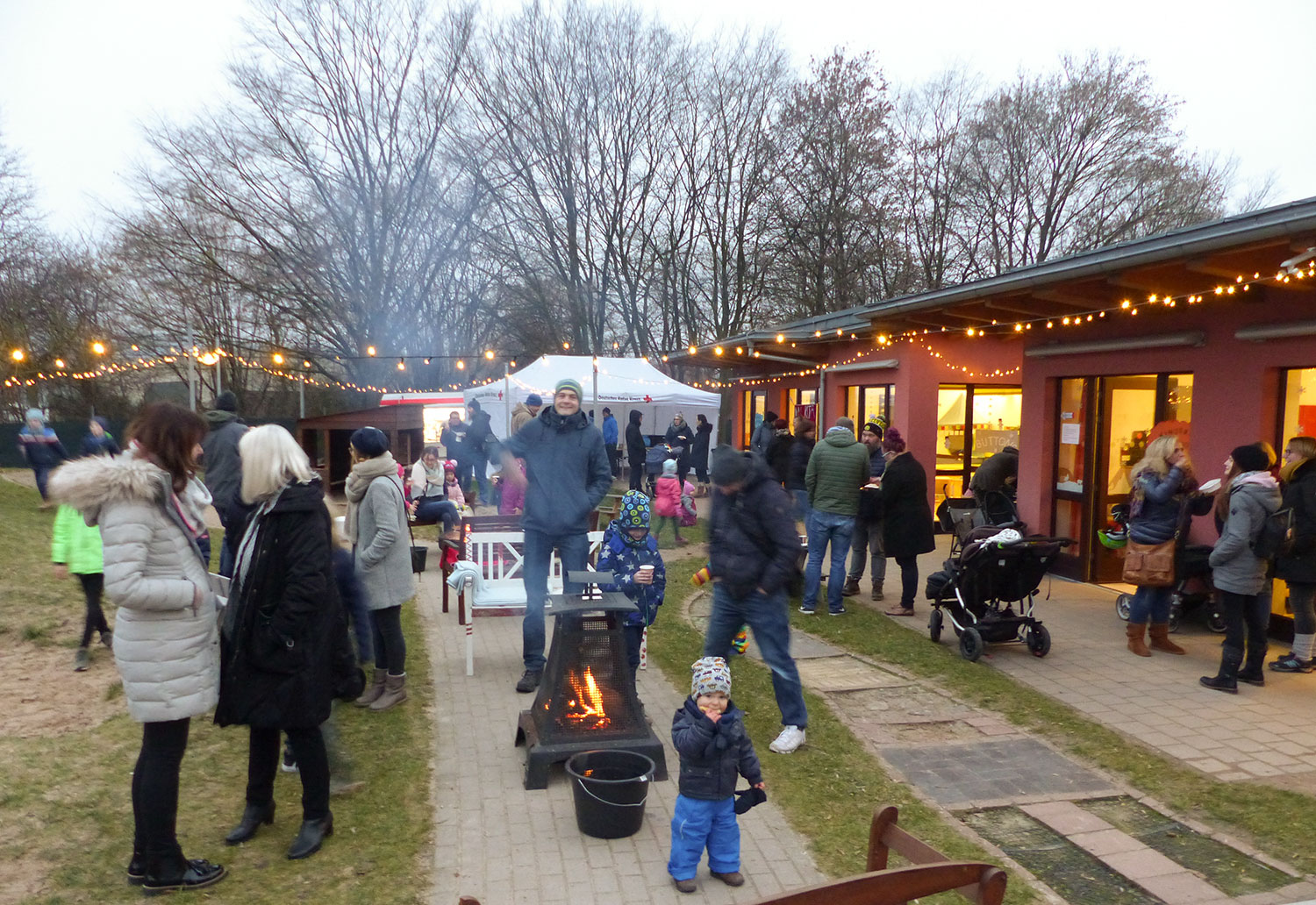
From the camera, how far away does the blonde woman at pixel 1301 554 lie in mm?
5742

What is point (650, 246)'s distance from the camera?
94.4ft

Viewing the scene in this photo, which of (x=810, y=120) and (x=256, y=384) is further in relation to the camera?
(x=256, y=384)

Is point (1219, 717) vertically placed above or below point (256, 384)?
below

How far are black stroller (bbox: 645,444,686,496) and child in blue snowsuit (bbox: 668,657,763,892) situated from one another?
12.0 m

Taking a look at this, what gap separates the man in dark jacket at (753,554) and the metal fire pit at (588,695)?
0.59 m

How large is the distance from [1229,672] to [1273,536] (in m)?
0.97

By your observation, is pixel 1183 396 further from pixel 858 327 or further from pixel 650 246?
pixel 650 246

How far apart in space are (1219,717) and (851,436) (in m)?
3.68

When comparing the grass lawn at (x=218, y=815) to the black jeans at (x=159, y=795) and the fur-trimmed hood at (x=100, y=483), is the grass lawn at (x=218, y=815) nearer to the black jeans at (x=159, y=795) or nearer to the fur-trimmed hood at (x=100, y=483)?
the black jeans at (x=159, y=795)

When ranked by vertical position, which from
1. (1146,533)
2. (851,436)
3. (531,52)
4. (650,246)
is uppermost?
(531,52)

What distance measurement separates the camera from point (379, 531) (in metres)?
→ 5.00

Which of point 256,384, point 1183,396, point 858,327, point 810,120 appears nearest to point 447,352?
point 256,384

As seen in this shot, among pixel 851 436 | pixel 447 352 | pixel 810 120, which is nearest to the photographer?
pixel 851 436

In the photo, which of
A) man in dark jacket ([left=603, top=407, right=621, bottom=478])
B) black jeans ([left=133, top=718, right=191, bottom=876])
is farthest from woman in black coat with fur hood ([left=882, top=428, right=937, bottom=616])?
man in dark jacket ([left=603, top=407, right=621, bottom=478])
